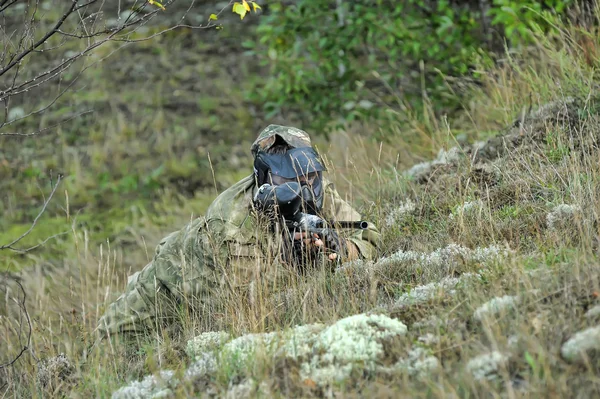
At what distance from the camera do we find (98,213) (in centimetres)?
906

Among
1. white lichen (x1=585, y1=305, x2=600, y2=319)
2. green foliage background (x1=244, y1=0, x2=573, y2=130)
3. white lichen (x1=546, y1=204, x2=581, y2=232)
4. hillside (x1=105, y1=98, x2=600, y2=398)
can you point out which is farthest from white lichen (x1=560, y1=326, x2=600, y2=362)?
green foliage background (x1=244, y1=0, x2=573, y2=130)

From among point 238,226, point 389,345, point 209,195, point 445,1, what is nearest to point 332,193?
point 238,226

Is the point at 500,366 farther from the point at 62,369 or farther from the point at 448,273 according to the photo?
the point at 62,369

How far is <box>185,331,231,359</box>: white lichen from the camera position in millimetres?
3453

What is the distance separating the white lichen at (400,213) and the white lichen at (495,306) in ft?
5.82

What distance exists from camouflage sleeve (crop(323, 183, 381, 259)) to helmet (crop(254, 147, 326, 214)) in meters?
0.19

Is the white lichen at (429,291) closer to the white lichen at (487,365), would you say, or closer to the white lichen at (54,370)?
the white lichen at (487,365)

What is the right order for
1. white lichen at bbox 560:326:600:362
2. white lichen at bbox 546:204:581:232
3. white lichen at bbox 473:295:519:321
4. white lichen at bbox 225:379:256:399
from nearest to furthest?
white lichen at bbox 560:326:600:362, white lichen at bbox 225:379:256:399, white lichen at bbox 473:295:519:321, white lichen at bbox 546:204:581:232

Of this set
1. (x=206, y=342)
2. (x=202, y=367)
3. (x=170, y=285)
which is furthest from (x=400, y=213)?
(x=202, y=367)

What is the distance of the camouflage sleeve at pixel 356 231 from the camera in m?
4.25

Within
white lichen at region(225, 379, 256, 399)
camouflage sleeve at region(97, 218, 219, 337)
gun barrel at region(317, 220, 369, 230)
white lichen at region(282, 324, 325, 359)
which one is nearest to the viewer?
white lichen at region(225, 379, 256, 399)

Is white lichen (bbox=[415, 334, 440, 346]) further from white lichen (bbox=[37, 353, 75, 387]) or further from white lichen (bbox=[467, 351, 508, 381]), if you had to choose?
white lichen (bbox=[37, 353, 75, 387])

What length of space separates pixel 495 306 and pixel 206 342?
1.38m

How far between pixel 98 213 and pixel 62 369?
5230 millimetres
